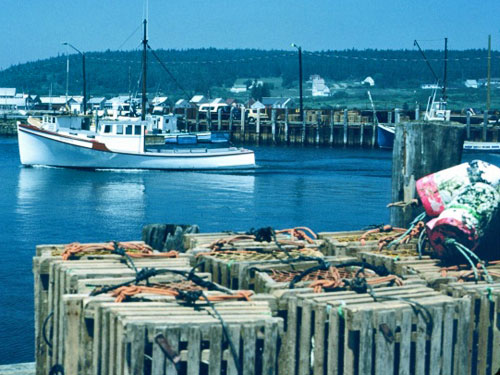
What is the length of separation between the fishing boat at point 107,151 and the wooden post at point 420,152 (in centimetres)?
4295

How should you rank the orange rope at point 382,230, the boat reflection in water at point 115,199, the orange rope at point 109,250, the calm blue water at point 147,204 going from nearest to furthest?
the orange rope at point 109,250, the orange rope at point 382,230, the calm blue water at point 147,204, the boat reflection in water at point 115,199

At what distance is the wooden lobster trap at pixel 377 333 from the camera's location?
5.09m

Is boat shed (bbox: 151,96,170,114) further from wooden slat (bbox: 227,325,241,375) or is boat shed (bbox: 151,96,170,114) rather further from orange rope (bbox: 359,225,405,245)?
wooden slat (bbox: 227,325,241,375)

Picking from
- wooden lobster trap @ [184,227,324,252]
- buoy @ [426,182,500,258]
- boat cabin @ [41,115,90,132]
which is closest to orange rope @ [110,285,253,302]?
wooden lobster trap @ [184,227,324,252]

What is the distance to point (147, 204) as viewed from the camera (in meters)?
35.1

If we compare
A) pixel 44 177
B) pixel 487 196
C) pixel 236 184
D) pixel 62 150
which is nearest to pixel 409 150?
pixel 487 196

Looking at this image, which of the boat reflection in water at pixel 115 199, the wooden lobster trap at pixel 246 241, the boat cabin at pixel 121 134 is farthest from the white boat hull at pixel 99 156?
the wooden lobster trap at pixel 246 241

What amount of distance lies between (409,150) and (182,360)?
4.46m

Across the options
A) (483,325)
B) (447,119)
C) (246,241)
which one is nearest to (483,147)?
(447,119)

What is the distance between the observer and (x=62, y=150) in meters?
52.2

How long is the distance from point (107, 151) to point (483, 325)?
152 ft

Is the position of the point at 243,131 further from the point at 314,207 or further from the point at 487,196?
the point at 487,196

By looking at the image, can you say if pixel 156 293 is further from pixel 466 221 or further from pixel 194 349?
pixel 466 221

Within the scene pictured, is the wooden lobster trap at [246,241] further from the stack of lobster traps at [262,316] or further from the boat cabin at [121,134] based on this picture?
the boat cabin at [121,134]
